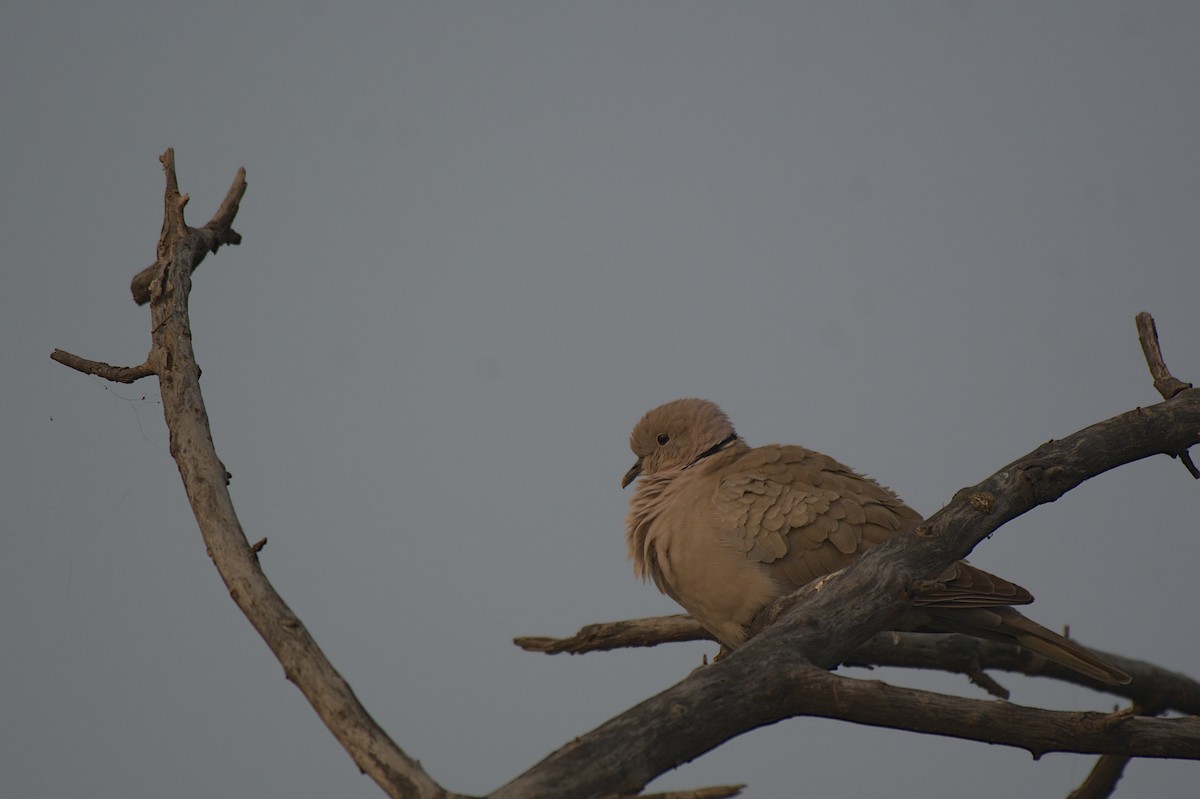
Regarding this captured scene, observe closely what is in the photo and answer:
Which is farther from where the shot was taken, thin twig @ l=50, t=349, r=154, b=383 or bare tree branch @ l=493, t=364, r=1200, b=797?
thin twig @ l=50, t=349, r=154, b=383

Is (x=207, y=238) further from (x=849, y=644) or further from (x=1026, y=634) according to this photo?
(x=1026, y=634)

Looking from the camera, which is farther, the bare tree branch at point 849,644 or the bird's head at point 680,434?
the bird's head at point 680,434

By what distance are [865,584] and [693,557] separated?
1.06 metres

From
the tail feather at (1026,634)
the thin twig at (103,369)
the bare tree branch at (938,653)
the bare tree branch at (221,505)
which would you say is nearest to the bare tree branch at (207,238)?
the bare tree branch at (221,505)

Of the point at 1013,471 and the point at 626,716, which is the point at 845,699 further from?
the point at 1013,471

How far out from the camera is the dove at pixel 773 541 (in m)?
3.31

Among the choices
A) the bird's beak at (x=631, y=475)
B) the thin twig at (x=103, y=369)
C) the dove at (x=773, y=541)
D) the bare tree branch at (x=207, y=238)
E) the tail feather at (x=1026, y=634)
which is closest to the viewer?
the tail feather at (x=1026, y=634)

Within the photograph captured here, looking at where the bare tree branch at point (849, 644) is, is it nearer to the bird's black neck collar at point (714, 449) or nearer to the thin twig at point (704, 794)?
the thin twig at point (704, 794)

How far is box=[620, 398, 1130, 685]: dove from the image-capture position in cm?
331

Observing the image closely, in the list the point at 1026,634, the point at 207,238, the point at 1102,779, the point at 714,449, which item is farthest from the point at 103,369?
the point at 1102,779

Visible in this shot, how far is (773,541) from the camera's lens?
11.7ft

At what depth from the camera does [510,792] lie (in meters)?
2.05

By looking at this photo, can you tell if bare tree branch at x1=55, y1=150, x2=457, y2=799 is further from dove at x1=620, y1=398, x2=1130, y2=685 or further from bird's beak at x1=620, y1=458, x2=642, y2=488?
bird's beak at x1=620, y1=458, x2=642, y2=488

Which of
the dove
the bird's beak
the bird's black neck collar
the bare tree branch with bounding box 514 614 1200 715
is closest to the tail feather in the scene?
the dove
